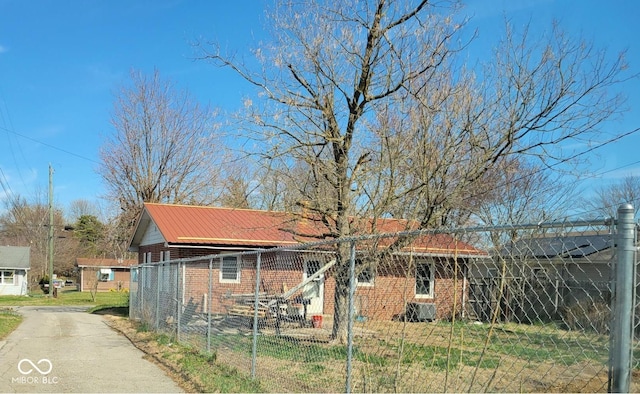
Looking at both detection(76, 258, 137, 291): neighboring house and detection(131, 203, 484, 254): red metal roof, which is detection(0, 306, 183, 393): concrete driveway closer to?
detection(131, 203, 484, 254): red metal roof

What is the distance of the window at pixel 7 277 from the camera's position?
49031 millimetres


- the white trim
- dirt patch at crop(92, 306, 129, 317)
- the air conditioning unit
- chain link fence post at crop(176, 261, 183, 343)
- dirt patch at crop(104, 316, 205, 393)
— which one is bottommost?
dirt patch at crop(92, 306, 129, 317)

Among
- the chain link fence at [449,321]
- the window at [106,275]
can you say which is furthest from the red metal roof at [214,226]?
the window at [106,275]

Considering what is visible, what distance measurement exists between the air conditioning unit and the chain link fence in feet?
0.07

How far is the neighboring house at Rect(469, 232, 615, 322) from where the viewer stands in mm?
3158

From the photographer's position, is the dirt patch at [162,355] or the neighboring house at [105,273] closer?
the dirt patch at [162,355]

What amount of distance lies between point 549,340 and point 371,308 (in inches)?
106

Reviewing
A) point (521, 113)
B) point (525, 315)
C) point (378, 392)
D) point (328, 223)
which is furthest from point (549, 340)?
point (328, 223)

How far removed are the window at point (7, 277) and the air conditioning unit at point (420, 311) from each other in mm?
51324

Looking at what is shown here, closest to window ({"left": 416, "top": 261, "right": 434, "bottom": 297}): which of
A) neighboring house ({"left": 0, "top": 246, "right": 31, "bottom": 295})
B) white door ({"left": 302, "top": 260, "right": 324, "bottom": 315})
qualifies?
white door ({"left": 302, "top": 260, "right": 324, "bottom": 315})

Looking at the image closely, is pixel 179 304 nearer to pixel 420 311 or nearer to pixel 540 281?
pixel 420 311

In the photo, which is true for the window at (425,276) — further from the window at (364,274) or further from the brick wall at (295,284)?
the window at (364,274)

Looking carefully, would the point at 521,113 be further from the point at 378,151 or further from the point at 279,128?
the point at 279,128

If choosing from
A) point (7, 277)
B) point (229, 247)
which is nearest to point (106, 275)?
point (7, 277)
